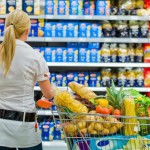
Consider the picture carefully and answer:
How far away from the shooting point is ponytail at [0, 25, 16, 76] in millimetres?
2531

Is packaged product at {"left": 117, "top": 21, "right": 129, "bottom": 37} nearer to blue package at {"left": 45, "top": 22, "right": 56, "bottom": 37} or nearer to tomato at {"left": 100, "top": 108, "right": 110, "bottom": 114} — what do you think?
blue package at {"left": 45, "top": 22, "right": 56, "bottom": 37}

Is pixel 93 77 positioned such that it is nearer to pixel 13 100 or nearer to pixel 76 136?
pixel 13 100

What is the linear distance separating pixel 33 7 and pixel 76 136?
314cm

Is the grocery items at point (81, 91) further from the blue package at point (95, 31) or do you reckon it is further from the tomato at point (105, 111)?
the blue package at point (95, 31)

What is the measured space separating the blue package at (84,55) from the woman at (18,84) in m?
2.50

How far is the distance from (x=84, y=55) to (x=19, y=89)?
102 inches

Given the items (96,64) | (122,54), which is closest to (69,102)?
(96,64)

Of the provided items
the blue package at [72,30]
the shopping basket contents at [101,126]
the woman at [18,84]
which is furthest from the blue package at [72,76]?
the shopping basket contents at [101,126]

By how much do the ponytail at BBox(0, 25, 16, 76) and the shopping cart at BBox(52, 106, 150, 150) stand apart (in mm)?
537

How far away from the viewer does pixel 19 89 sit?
8.47ft

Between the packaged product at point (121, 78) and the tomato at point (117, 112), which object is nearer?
the tomato at point (117, 112)

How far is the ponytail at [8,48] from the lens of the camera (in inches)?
99.7

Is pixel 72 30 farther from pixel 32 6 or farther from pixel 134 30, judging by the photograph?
pixel 134 30

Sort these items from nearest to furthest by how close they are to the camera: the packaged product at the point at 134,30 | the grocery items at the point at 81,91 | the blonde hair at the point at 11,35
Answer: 1. the grocery items at the point at 81,91
2. the blonde hair at the point at 11,35
3. the packaged product at the point at 134,30
